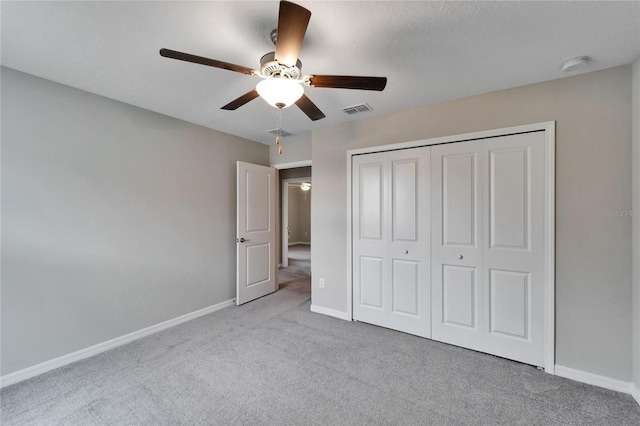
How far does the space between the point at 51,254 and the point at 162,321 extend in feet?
4.25

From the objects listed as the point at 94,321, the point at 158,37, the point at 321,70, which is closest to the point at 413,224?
the point at 321,70

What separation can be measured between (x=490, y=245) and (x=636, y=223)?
94cm

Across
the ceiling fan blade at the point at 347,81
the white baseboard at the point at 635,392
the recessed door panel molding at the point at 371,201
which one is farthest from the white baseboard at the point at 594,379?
the ceiling fan blade at the point at 347,81

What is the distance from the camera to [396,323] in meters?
3.05

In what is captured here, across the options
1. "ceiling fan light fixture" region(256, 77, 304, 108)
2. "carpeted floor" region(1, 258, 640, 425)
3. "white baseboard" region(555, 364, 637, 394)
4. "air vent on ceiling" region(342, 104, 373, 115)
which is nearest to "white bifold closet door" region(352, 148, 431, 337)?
"carpeted floor" region(1, 258, 640, 425)

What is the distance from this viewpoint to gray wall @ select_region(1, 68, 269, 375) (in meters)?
2.16

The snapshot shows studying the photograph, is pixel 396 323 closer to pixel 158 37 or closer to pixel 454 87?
pixel 454 87

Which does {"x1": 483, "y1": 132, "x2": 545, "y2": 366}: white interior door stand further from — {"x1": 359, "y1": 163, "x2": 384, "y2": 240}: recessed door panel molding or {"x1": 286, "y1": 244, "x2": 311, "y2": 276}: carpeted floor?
{"x1": 286, "y1": 244, "x2": 311, "y2": 276}: carpeted floor

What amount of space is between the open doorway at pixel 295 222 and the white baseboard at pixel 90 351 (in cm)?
233

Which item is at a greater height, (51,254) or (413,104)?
(413,104)

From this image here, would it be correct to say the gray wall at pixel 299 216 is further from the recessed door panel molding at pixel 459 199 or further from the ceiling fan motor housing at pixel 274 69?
the ceiling fan motor housing at pixel 274 69

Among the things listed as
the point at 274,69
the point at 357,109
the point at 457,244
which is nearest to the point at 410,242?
the point at 457,244

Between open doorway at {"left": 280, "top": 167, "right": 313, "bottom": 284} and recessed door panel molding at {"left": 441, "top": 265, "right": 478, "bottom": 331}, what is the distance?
2063 mm

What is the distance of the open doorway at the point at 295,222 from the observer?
6.43 metres
